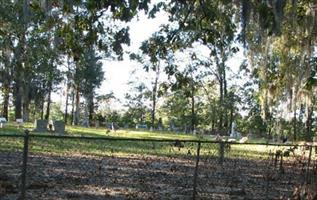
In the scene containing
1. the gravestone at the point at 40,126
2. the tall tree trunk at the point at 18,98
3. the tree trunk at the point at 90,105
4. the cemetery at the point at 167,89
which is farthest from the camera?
the tree trunk at the point at 90,105

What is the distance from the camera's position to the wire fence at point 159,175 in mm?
8641

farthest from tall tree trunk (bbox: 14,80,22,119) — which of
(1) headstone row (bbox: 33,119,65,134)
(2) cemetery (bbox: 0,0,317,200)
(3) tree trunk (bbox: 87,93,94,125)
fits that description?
(2) cemetery (bbox: 0,0,317,200)

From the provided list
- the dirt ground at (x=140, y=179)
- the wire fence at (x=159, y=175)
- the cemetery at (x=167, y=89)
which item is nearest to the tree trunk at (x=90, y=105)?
the cemetery at (x=167, y=89)

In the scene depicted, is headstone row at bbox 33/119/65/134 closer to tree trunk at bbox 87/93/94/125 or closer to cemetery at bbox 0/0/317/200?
cemetery at bbox 0/0/317/200

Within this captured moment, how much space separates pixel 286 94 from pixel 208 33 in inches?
480

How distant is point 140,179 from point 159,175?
71 centimetres

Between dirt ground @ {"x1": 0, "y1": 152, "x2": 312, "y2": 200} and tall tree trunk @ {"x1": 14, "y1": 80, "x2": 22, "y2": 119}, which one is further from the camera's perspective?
tall tree trunk @ {"x1": 14, "y1": 80, "x2": 22, "y2": 119}

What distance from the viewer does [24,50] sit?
13852 millimetres

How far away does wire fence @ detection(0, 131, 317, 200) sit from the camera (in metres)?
8.64

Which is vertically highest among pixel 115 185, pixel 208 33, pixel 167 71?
pixel 208 33

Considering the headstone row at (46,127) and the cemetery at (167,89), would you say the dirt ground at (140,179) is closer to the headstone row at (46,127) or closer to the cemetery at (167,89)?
the cemetery at (167,89)

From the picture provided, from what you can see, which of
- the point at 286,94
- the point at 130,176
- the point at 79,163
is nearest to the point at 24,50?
the point at 79,163

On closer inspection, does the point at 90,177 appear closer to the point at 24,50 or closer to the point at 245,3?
the point at 245,3

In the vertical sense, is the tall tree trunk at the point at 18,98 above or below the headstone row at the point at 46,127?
above
